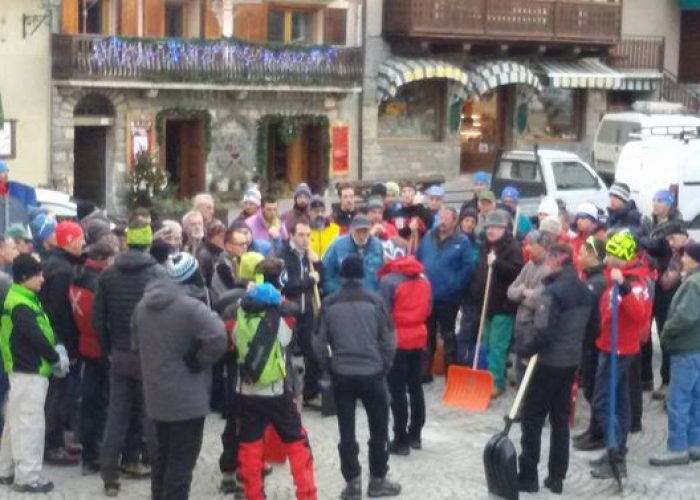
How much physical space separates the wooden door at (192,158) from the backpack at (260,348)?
21.4 metres

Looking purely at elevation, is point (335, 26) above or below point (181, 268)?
above

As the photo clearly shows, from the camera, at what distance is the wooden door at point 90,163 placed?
97.8 ft

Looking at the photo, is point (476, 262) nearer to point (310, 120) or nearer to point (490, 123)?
point (310, 120)

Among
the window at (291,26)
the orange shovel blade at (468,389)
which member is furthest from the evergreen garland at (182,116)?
the orange shovel blade at (468,389)

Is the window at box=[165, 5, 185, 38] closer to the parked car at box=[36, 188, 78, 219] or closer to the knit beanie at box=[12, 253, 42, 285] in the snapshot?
the parked car at box=[36, 188, 78, 219]

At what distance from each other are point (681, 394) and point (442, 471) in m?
2.11

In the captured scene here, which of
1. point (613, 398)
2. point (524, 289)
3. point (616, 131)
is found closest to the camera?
point (613, 398)

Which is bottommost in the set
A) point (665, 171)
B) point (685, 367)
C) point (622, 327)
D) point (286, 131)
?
point (685, 367)

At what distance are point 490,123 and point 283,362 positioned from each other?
2881 cm

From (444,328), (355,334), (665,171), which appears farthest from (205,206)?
(665,171)

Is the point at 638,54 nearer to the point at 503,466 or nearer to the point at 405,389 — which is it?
Answer: the point at 405,389

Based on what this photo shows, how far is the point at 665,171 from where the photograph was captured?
78.7 feet

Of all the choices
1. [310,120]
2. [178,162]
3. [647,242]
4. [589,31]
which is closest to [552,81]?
[589,31]

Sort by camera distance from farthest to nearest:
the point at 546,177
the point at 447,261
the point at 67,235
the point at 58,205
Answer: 1. the point at 546,177
2. the point at 58,205
3. the point at 447,261
4. the point at 67,235
